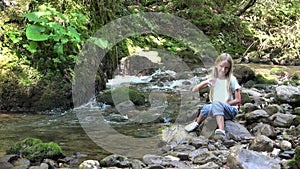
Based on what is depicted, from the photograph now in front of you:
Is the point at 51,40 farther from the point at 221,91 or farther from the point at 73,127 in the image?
the point at 221,91

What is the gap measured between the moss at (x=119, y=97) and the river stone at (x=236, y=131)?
8.34 feet

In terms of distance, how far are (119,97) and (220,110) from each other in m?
2.77

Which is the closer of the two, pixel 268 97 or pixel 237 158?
pixel 237 158

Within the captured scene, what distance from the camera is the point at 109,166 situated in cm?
409

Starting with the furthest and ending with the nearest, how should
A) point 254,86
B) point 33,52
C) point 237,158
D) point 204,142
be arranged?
point 254,86 → point 33,52 → point 204,142 → point 237,158

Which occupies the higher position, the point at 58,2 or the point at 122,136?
the point at 58,2

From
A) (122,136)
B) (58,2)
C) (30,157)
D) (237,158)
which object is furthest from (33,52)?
(237,158)

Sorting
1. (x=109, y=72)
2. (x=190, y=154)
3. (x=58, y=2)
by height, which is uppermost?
(x=58, y=2)

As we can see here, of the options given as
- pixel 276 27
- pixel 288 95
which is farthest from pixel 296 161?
pixel 276 27

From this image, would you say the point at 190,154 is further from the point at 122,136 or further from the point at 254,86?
the point at 254,86

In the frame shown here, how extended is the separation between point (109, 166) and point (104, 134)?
1481 mm

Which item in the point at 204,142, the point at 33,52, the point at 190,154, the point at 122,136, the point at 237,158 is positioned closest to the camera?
the point at 237,158

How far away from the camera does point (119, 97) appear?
302 inches

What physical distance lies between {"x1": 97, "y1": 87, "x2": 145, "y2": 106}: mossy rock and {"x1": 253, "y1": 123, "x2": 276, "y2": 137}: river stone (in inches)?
108
